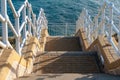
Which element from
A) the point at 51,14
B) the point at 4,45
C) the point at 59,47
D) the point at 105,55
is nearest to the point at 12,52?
the point at 4,45

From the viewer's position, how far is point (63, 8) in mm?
36312

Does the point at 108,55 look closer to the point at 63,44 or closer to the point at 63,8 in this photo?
the point at 63,44

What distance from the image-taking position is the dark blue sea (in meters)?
32.1

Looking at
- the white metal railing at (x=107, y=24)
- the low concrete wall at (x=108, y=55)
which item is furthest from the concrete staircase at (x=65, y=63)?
the white metal railing at (x=107, y=24)

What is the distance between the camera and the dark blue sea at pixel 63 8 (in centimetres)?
3209

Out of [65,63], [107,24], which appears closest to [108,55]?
[107,24]

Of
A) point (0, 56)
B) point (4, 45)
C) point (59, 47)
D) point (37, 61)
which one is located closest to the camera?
point (0, 56)

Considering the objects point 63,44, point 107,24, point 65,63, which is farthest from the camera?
point 63,44

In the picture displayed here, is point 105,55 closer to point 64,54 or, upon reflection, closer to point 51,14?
point 64,54

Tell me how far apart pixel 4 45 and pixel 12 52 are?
202 millimetres

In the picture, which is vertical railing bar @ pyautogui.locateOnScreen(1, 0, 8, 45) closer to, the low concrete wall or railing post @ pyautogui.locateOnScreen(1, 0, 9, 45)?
railing post @ pyautogui.locateOnScreen(1, 0, 9, 45)

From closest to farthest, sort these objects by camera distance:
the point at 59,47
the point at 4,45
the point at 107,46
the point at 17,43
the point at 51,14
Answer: the point at 4,45 → the point at 17,43 → the point at 107,46 → the point at 59,47 → the point at 51,14

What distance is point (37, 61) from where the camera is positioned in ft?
28.1

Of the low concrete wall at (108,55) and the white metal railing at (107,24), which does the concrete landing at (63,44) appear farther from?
the low concrete wall at (108,55)
